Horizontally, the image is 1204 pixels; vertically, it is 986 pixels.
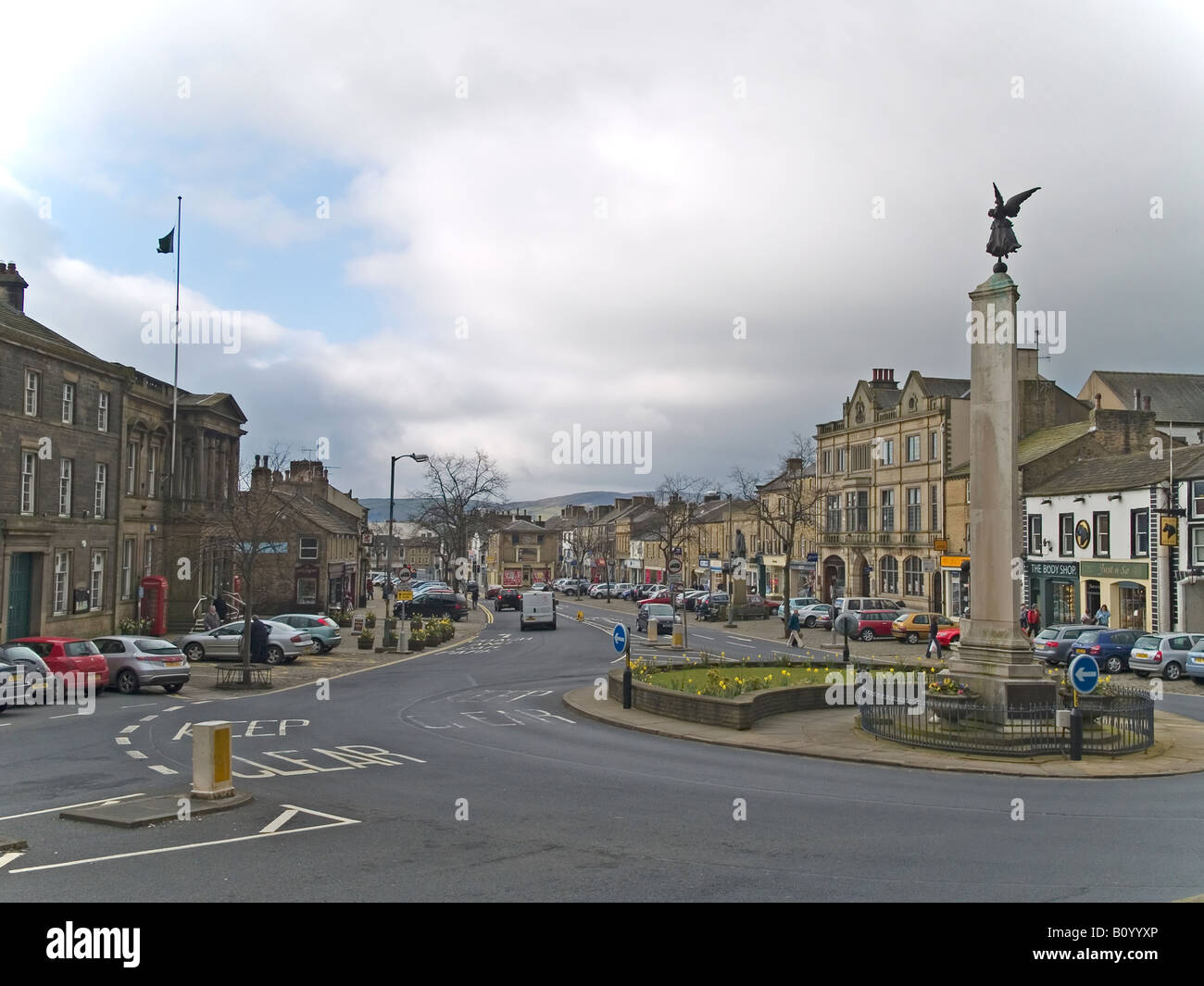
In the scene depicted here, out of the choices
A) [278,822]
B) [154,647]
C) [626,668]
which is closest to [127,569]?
[154,647]

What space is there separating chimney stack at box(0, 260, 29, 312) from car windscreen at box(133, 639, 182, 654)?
20.2 m

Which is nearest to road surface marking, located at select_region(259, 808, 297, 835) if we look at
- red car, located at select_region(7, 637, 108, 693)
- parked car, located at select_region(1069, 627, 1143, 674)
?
red car, located at select_region(7, 637, 108, 693)

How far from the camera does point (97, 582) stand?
40.5 meters

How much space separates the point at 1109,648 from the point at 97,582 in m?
36.9

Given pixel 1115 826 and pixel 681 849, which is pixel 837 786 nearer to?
→ pixel 1115 826

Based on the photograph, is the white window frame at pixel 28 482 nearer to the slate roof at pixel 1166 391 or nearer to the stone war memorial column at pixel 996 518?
the stone war memorial column at pixel 996 518

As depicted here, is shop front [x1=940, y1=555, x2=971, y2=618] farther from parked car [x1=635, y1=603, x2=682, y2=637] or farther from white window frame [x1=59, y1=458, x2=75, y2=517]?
white window frame [x1=59, y1=458, x2=75, y2=517]

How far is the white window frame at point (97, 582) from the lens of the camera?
131 feet

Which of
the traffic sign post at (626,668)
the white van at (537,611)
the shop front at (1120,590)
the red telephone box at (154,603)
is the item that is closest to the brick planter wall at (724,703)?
the traffic sign post at (626,668)

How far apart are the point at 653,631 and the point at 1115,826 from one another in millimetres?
33387

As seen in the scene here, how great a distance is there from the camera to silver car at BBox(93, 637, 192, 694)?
26719 mm

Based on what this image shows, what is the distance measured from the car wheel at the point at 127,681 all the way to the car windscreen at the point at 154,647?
0.67 m

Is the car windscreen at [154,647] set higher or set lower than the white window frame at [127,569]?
lower
